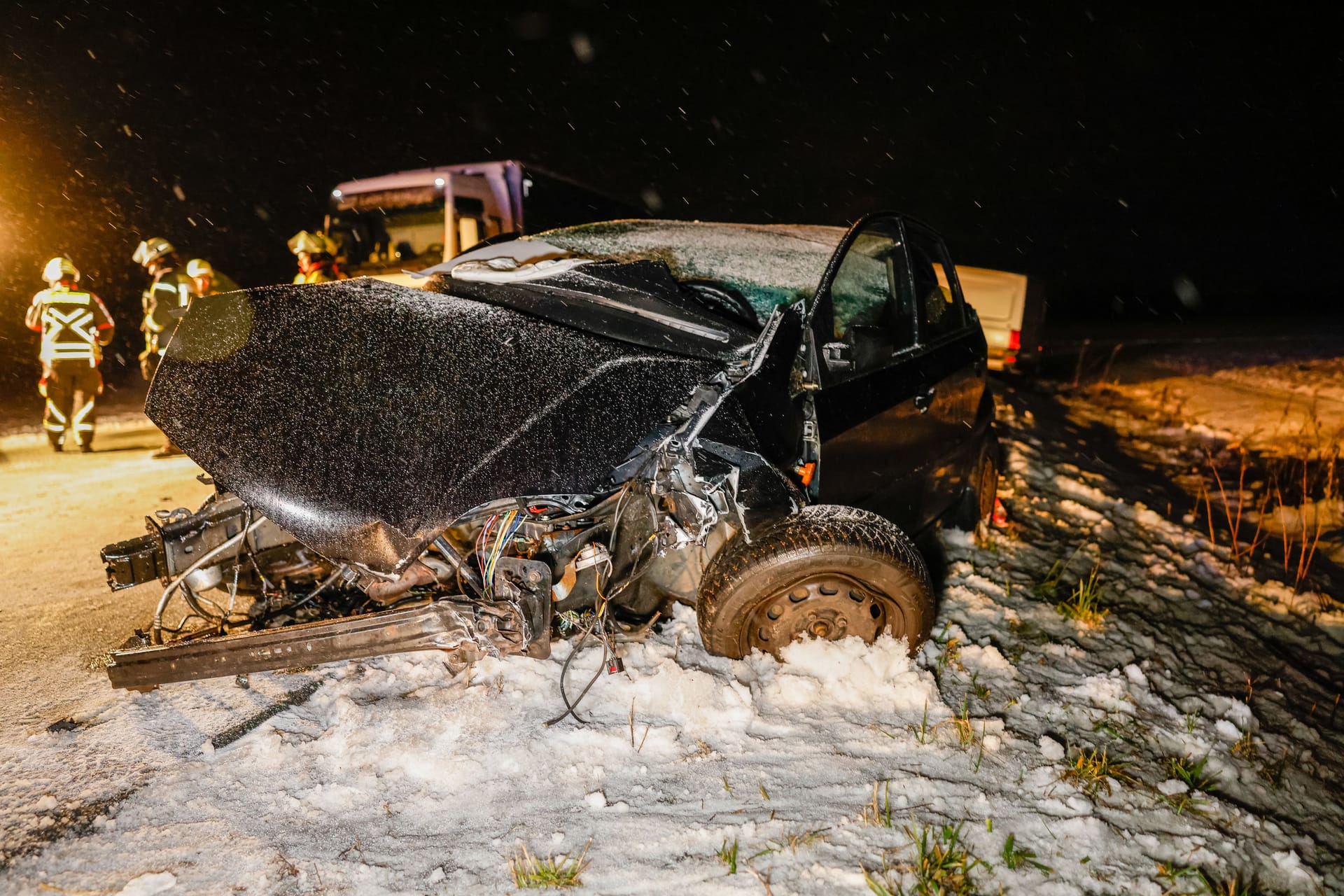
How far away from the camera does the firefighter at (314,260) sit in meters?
7.02

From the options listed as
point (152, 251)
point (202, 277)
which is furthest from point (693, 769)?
point (152, 251)

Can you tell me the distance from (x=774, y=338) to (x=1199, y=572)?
3.29 metres

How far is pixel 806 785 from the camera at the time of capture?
2186 mm

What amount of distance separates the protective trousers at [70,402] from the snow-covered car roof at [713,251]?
189 inches

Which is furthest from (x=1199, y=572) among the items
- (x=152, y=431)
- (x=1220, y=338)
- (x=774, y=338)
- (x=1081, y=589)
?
(x=1220, y=338)

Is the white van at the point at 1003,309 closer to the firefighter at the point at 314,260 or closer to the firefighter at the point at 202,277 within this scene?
the firefighter at the point at 314,260

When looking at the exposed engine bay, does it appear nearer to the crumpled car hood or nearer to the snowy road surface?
the crumpled car hood

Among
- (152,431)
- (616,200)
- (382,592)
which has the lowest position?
(152,431)

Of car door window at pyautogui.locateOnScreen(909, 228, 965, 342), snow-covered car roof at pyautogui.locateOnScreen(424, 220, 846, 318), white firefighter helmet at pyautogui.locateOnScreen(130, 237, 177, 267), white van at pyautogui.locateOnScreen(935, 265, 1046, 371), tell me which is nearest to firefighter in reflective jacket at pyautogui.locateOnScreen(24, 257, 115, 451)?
white firefighter helmet at pyautogui.locateOnScreen(130, 237, 177, 267)

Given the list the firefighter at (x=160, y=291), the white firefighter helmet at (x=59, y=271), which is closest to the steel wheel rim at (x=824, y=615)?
the firefighter at (x=160, y=291)

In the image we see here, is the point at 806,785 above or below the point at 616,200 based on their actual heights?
below

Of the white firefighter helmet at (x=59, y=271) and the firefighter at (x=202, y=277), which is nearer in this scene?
the white firefighter helmet at (x=59, y=271)

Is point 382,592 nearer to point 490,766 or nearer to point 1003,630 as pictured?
point 490,766

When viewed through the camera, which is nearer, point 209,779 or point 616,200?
point 209,779
